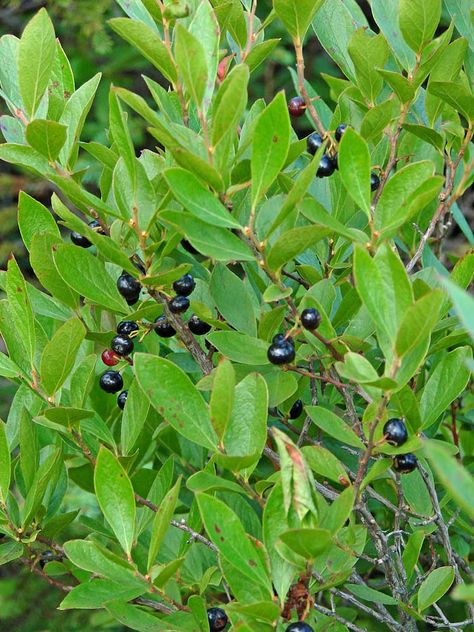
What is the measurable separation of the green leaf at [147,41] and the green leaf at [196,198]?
196 millimetres

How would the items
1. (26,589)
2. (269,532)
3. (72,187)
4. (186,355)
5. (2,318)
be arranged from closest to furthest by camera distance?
(269,532)
(72,187)
(2,318)
(186,355)
(26,589)

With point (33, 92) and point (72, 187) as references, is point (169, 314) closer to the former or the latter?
point (72, 187)

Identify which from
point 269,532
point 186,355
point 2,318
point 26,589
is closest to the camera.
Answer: point 269,532

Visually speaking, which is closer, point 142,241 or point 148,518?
point 142,241

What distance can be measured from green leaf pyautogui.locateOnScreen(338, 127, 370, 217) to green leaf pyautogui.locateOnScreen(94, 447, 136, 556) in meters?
0.39

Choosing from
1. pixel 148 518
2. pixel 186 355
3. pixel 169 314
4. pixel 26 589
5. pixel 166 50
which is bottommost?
pixel 26 589

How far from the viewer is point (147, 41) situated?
3.43ft

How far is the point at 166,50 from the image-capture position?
3.46 ft

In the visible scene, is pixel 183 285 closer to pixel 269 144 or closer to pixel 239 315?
pixel 239 315

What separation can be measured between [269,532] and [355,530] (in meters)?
0.19

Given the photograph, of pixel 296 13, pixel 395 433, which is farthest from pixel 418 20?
pixel 395 433

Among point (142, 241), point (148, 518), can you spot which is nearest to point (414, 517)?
point (148, 518)

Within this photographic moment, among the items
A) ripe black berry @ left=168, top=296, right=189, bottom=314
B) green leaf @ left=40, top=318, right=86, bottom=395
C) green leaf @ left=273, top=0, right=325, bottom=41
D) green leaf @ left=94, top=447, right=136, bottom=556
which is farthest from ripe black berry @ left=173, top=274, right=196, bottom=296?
green leaf @ left=273, top=0, right=325, bottom=41

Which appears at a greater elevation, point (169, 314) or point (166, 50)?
point (166, 50)
